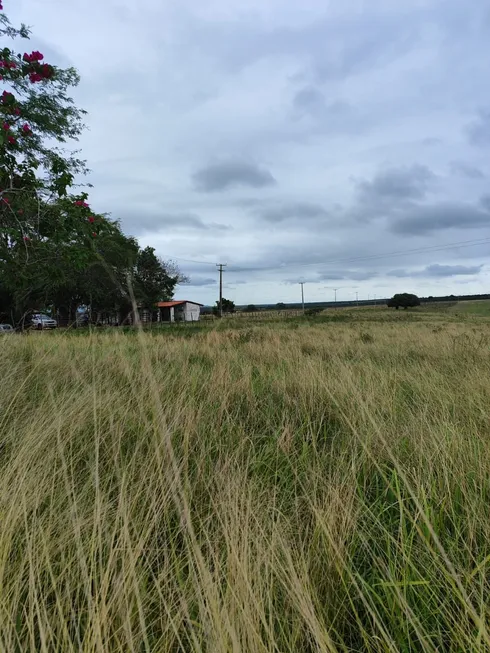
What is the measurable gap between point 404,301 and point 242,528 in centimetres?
8717

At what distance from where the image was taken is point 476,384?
328 cm

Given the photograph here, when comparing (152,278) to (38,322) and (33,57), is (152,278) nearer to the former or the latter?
(38,322)

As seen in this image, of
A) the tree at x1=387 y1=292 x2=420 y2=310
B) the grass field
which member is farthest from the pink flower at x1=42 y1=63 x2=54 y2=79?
the tree at x1=387 y1=292 x2=420 y2=310

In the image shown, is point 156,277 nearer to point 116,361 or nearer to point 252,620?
point 116,361

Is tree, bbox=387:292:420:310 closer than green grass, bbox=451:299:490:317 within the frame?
No

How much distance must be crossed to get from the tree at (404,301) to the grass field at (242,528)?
8483 centimetres

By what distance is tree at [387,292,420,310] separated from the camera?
78812mm

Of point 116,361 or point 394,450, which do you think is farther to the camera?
point 116,361

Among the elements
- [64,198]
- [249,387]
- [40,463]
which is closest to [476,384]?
[249,387]

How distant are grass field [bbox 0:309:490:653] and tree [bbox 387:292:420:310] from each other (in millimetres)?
84829

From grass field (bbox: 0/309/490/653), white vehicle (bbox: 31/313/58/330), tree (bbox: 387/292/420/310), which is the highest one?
tree (bbox: 387/292/420/310)

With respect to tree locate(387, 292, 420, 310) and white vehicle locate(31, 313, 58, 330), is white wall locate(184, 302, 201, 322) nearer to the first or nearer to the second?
white vehicle locate(31, 313, 58, 330)

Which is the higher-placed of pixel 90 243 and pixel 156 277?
pixel 156 277

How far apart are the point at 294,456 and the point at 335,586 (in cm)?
92
